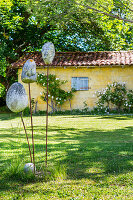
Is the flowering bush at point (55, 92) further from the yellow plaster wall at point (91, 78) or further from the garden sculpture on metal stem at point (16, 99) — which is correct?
the garden sculpture on metal stem at point (16, 99)

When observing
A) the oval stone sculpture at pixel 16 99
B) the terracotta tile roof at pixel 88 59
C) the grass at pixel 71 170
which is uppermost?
the terracotta tile roof at pixel 88 59

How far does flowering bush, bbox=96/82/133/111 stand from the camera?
1628cm

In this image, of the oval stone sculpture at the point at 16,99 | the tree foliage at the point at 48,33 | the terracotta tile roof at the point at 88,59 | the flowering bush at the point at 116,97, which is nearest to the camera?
the oval stone sculpture at the point at 16,99

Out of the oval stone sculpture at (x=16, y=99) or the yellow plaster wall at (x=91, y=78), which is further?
the yellow plaster wall at (x=91, y=78)

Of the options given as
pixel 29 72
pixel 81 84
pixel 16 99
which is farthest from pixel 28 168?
pixel 81 84

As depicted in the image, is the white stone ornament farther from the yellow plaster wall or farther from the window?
the window

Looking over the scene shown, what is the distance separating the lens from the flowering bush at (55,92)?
666 inches

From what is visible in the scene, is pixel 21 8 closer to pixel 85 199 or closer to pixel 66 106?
pixel 66 106

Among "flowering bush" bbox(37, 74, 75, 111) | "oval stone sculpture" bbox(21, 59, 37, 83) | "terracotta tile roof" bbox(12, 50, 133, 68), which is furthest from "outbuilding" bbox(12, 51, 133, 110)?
"oval stone sculpture" bbox(21, 59, 37, 83)

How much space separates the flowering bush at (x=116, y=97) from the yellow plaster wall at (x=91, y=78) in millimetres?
423

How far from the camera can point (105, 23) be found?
2148 centimetres

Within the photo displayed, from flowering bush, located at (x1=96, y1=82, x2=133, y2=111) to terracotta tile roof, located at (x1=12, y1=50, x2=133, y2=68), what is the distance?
1.43 meters

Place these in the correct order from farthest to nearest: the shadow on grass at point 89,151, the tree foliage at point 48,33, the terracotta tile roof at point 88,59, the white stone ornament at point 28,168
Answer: the tree foliage at point 48,33, the terracotta tile roof at point 88,59, the shadow on grass at point 89,151, the white stone ornament at point 28,168

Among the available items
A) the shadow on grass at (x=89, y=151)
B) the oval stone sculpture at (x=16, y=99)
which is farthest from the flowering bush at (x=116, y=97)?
the oval stone sculpture at (x=16, y=99)
